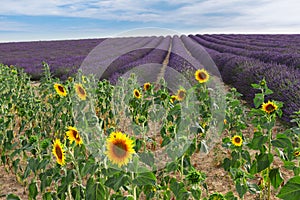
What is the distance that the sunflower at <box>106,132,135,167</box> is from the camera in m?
1.59

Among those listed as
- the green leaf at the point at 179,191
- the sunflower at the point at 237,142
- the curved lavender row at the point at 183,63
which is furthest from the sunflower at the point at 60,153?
the curved lavender row at the point at 183,63

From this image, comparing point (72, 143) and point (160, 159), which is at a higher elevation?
point (72, 143)

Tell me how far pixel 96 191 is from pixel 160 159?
1.61 m

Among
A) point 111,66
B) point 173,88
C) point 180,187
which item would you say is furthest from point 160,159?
point 111,66

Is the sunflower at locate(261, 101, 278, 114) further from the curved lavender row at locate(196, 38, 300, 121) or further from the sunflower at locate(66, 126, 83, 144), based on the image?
the curved lavender row at locate(196, 38, 300, 121)

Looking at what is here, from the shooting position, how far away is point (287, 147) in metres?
1.96

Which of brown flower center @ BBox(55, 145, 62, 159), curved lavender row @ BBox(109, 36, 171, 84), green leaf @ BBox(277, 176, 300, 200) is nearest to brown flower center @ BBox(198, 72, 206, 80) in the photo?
brown flower center @ BBox(55, 145, 62, 159)

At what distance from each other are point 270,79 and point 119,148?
16.1 feet

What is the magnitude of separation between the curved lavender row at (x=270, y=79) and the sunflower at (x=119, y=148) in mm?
3312

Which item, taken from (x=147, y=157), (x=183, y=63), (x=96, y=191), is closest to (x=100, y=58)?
(x=183, y=63)

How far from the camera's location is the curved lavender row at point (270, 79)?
4715mm

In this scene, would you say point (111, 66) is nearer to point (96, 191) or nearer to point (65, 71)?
point (65, 71)

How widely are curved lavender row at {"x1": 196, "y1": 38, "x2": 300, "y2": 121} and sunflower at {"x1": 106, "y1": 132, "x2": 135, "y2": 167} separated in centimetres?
331

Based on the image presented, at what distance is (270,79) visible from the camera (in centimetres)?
590
